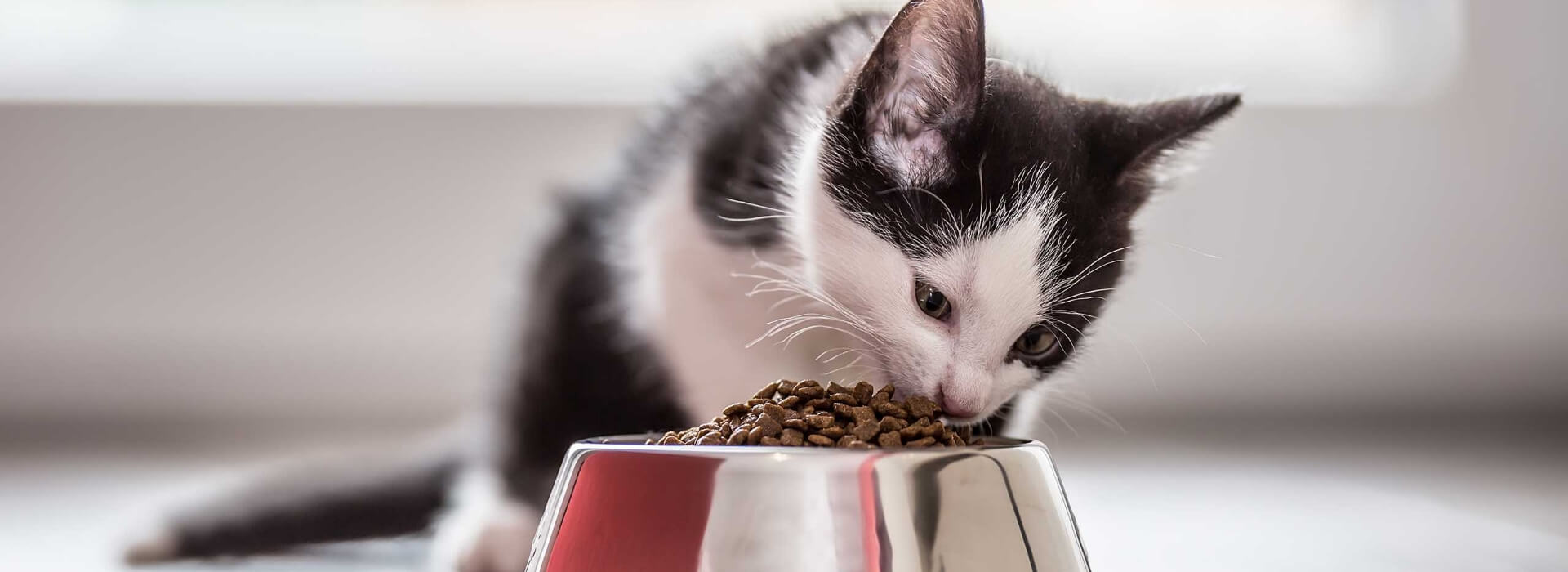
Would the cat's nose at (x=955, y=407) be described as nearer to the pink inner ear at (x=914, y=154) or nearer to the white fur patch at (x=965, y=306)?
the white fur patch at (x=965, y=306)

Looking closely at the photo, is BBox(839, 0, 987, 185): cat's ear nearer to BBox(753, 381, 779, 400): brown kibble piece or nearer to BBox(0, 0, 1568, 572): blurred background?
BBox(753, 381, 779, 400): brown kibble piece

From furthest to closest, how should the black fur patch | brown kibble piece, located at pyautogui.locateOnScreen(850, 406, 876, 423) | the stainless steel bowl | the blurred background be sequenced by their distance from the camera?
the blurred background, the black fur patch, brown kibble piece, located at pyautogui.locateOnScreen(850, 406, 876, 423), the stainless steel bowl

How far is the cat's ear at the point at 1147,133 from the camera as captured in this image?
1.09 meters

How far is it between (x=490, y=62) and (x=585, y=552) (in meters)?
2.28

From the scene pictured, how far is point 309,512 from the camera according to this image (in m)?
1.36

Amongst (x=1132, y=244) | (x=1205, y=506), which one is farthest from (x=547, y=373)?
(x=1205, y=506)

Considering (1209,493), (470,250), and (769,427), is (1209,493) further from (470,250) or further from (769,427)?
(470,250)

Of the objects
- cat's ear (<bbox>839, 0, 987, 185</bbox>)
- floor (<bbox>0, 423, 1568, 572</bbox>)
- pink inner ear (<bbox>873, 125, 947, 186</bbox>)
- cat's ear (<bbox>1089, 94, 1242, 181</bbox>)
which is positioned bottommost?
floor (<bbox>0, 423, 1568, 572</bbox>)

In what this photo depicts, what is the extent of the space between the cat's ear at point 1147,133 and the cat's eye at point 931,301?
0.19 m

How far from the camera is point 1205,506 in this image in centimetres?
168

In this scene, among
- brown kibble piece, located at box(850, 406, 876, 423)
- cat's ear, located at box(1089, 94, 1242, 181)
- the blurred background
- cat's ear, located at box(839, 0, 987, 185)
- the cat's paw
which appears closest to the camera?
brown kibble piece, located at box(850, 406, 876, 423)

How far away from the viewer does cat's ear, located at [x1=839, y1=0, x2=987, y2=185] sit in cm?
97

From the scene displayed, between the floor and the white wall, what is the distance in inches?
6.3

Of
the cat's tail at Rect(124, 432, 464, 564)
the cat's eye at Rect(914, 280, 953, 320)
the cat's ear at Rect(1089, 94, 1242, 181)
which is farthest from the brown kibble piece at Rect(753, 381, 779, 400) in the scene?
the cat's tail at Rect(124, 432, 464, 564)
